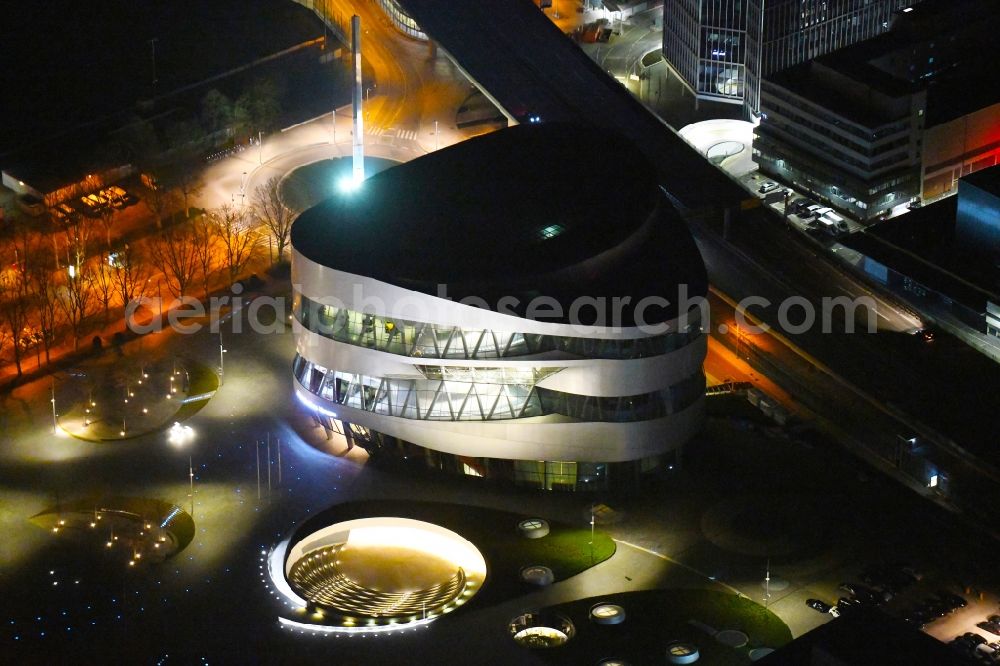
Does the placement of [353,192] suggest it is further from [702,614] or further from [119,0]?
[119,0]

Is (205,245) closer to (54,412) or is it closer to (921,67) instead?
(54,412)

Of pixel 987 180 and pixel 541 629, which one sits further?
pixel 987 180

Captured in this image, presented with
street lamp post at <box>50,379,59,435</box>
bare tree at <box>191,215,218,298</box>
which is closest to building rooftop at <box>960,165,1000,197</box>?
bare tree at <box>191,215,218,298</box>

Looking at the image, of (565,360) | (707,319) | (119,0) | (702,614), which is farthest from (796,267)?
(119,0)

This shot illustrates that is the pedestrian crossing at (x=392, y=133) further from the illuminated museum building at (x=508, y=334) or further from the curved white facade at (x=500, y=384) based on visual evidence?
the curved white facade at (x=500, y=384)

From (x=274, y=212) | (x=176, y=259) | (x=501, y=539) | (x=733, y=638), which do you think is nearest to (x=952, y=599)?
(x=733, y=638)

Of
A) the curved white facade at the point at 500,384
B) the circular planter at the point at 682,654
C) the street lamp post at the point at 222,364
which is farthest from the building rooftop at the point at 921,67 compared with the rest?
the circular planter at the point at 682,654
